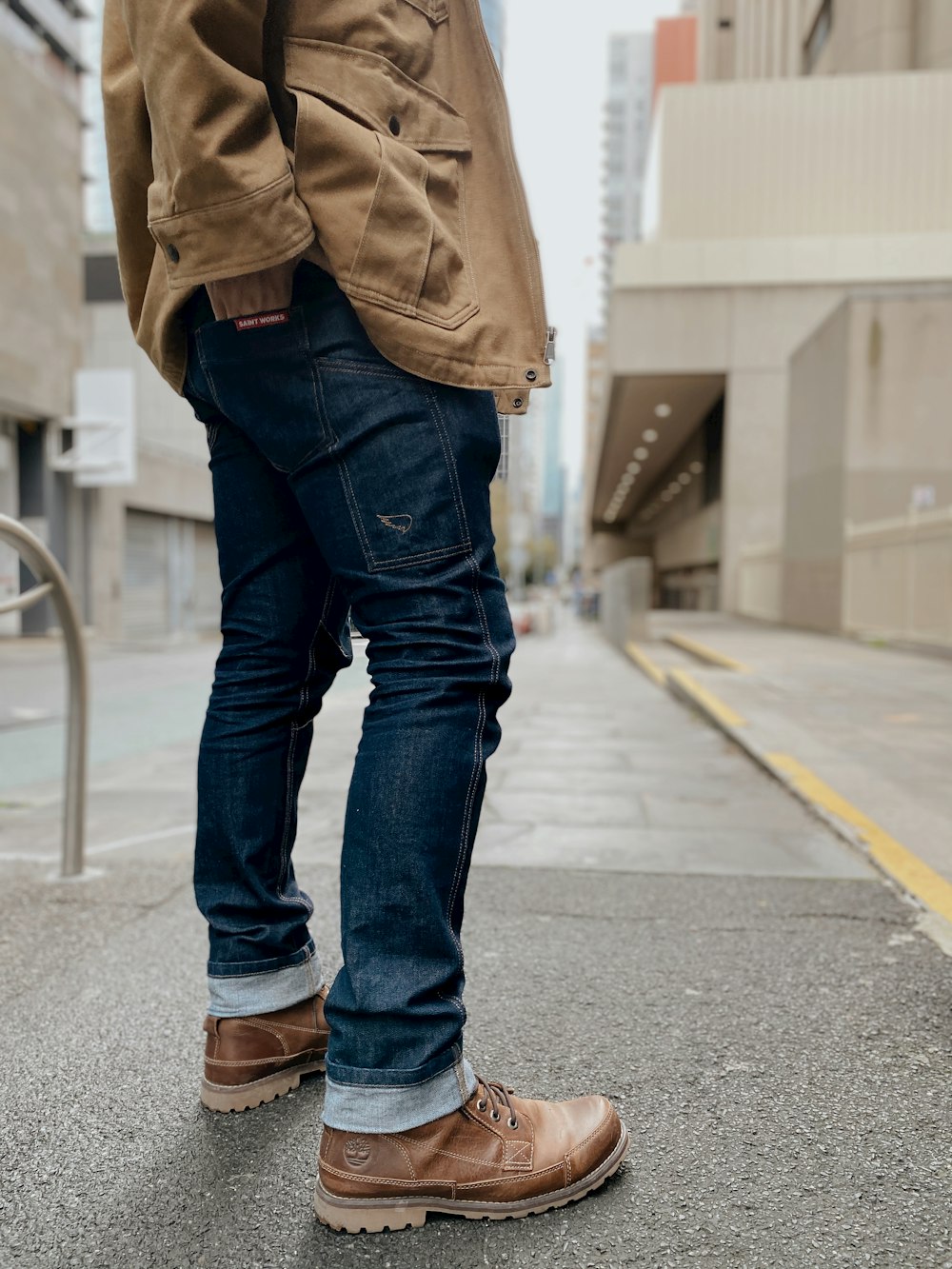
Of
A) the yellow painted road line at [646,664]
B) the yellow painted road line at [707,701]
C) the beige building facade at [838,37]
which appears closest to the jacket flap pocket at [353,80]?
the yellow painted road line at [707,701]

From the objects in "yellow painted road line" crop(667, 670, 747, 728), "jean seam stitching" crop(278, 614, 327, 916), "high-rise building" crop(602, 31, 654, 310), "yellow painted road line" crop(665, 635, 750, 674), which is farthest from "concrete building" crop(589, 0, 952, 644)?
"high-rise building" crop(602, 31, 654, 310)

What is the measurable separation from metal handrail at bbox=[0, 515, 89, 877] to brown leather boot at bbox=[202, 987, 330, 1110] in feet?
4.33

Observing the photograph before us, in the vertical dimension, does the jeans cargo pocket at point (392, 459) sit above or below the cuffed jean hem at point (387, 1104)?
above

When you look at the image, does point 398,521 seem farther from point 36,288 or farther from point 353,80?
point 36,288

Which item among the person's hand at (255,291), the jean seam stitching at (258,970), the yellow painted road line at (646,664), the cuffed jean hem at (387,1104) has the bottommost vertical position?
the yellow painted road line at (646,664)

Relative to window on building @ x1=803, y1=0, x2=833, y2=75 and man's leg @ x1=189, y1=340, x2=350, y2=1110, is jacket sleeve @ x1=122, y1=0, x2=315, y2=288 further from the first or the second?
window on building @ x1=803, y1=0, x2=833, y2=75

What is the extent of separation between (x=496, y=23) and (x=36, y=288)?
60.4 feet

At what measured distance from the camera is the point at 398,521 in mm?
1212

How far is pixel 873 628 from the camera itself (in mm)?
12797

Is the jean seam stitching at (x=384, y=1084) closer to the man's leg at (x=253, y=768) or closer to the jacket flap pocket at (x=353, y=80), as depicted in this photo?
the man's leg at (x=253, y=768)

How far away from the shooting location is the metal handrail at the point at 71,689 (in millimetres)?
2434

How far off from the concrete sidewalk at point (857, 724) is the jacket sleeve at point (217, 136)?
2180mm

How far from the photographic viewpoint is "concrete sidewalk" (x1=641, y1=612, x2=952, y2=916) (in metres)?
3.40

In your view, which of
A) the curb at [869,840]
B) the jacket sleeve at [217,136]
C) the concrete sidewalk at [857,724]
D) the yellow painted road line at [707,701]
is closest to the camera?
the jacket sleeve at [217,136]
